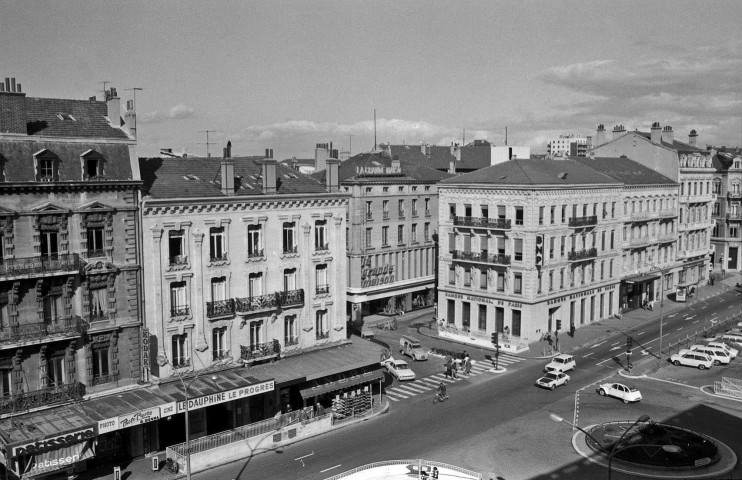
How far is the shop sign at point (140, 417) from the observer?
134 ft

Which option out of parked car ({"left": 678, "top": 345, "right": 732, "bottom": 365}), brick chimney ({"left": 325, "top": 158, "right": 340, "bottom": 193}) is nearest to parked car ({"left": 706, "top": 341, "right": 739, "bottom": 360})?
parked car ({"left": 678, "top": 345, "right": 732, "bottom": 365})

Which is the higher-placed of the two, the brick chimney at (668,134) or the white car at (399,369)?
the brick chimney at (668,134)

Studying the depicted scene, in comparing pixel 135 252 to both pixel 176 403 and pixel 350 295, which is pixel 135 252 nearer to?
pixel 176 403

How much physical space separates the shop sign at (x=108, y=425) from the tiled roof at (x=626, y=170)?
62.8 m

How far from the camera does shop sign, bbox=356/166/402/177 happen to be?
3184 inches

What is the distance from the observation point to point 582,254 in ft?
251

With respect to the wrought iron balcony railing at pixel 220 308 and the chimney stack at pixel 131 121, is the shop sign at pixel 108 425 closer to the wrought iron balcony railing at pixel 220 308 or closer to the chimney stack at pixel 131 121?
the wrought iron balcony railing at pixel 220 308

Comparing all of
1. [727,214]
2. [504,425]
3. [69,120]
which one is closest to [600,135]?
[727,214]

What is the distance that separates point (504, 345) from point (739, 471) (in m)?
29.6

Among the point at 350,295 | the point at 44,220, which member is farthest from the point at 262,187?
the point at 350,295

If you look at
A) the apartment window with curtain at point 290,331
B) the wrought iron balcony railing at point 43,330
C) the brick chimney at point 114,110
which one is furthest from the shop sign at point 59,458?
the brick chimney at point 114,110

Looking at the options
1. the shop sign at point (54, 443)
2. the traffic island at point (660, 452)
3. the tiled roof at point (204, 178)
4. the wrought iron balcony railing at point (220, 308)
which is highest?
the tiled roof at point (204, 178)

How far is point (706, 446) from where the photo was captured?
44.5 metres

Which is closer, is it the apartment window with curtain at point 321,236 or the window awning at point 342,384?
the window awning at point 342,384
